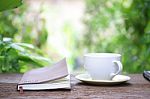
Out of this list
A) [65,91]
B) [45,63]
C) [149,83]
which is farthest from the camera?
[45,63]

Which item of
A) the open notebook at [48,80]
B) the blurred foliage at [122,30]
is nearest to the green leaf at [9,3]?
the open notebook at [48,80]

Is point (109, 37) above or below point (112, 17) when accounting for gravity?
below

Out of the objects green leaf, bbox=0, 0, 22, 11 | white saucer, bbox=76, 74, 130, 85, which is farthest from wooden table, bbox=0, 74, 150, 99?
green leaf, bbox=0, 0, 22, 11

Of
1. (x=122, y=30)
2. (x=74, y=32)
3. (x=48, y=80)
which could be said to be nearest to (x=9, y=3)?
(x=48, y=80)

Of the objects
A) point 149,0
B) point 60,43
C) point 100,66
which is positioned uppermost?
point 149,0

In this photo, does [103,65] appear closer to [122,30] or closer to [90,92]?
[90,92]

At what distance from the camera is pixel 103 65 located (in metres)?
0.89

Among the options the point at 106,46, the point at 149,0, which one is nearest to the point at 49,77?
the point at 149,0

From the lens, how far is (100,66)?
2.91 feet

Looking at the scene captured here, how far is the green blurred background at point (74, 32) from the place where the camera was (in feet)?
4.24

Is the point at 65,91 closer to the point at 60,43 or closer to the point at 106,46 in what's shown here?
the point at 106,46

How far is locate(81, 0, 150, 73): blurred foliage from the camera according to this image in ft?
6.60

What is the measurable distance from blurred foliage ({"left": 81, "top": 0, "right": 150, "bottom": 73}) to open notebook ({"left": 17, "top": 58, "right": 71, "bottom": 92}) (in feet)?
2.50

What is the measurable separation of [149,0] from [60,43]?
1756mm
